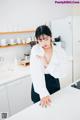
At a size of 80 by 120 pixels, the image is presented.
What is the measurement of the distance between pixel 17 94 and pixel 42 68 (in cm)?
106

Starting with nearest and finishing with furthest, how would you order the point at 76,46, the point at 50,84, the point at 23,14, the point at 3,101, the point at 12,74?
1. the point at 50,84
2. the point at 3,101
3. the point at 12,74
4. the point at 23,14
5. the point at 76,46

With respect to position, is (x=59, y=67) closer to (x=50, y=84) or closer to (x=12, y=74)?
(x=50, y=84)

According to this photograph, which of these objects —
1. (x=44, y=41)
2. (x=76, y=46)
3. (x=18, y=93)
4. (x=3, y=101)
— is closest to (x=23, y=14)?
(x=76, y=46)

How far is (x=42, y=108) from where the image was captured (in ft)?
4.17

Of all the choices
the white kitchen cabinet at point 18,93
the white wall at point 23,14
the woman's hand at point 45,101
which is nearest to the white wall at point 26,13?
the white wall at point 23,14

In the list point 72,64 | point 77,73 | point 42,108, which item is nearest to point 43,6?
point 72,64

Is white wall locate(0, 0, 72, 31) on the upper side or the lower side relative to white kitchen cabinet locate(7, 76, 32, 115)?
upper

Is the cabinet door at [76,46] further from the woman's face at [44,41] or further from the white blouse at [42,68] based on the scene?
the woman's face at [44,41]

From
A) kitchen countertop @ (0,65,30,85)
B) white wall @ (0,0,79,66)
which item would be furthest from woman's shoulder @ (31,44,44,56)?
white wall @ (0,0,79,66)

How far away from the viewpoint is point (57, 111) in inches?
47.8

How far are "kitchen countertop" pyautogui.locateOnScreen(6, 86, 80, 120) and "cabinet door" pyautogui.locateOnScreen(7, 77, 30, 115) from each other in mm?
935

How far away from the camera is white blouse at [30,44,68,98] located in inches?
53.0

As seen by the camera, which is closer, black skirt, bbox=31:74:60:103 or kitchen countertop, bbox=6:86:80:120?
kitchen countertop, bbox=6:86:80:120

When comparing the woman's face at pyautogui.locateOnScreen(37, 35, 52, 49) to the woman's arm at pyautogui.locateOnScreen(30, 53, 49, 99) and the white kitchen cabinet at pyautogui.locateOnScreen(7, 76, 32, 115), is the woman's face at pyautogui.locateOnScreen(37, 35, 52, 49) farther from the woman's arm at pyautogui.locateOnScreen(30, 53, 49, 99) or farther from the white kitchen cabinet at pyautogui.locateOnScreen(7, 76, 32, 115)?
the white kitchen cabinet at pyautogui.locateOnScreen(7, 76, 32, 115)
